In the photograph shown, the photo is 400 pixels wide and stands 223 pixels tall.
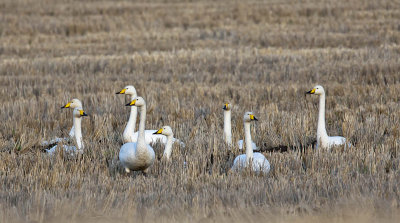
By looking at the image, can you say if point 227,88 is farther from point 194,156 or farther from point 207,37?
point 207,37

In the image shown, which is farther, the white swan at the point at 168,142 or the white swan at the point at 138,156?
the white swan at the point at 168,142

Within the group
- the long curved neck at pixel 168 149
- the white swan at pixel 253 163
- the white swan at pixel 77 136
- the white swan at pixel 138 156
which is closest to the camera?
the white swan at pixel 253 163

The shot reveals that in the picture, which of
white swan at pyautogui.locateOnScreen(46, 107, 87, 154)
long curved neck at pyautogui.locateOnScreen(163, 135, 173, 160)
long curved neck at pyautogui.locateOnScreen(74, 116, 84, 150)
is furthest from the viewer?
long curved neck at pyautogui.locateOnScreen(74, 116, 84, 150)

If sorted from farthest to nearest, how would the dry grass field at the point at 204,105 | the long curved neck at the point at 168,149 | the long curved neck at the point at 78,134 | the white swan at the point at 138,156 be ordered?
the long curved neck at the point at 78,134, the long curved neck at the point at 168,149, the white swan at the point at 138,156, the dry grass field at the point at 204,105

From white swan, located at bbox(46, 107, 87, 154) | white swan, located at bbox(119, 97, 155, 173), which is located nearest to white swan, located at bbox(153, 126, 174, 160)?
white swan, located at bbox(119, 97, 155, 173)

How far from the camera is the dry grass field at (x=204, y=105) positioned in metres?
4.70

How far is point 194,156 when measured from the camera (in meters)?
6.89

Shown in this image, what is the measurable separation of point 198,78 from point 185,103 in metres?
3.53

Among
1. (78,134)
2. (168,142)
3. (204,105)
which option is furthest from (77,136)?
(204,105)

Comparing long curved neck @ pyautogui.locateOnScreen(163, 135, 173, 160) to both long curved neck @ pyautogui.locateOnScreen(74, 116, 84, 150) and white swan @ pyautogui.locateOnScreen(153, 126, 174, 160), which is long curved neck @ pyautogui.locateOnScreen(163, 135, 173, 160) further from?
long curved neck @ pyautogui.locateOnScreen(74, 116, 84, 150)

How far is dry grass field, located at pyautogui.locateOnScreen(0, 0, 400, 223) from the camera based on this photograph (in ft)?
15.4

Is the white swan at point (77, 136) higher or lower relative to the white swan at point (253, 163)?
higher

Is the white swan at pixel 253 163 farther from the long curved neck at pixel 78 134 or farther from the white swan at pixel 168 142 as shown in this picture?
the long curved neck at pixel 78 134

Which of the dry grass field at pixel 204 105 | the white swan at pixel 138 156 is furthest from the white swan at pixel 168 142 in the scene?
the white swan at pixel 138 156
